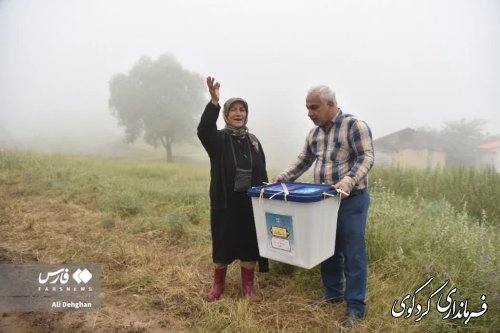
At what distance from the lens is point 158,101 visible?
25281 mm

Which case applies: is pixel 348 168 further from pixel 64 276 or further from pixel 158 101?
pixel 158 101

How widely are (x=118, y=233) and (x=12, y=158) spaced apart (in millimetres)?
7918

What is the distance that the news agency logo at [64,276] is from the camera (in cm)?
327

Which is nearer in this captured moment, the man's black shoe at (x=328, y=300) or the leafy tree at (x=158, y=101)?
the man's black shoe at (x=328, y=300)

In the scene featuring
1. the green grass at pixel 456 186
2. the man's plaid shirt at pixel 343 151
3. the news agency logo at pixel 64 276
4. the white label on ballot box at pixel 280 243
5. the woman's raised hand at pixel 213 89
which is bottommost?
the green grass at pixel 456 186

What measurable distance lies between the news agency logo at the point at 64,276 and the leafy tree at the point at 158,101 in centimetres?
2093

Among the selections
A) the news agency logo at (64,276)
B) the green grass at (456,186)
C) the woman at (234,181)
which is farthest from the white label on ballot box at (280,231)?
the green grass at (456,186)

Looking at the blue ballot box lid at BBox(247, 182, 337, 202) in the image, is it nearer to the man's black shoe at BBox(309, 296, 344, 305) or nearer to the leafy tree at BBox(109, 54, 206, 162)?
the man's black shoe at BBox(309, 296, 344, 305)

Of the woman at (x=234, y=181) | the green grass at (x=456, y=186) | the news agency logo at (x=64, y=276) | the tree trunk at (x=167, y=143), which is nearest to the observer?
the woman at (x=234, y=181)

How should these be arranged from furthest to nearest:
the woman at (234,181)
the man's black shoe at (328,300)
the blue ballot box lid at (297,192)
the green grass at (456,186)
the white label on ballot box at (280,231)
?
1. the green grass at (456,186)
2. the man's black shoe at (328,300)
3. the woman at (234,181)
4. the white label on ballot box at (280,231)
5. the blue ballot box lid at (297,192)

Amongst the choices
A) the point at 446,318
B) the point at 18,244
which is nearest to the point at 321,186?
the point at 446,318

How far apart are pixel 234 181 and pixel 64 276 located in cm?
209

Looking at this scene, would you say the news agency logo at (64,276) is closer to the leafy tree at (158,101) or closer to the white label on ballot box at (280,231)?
the white label on ballot box at (280,231)

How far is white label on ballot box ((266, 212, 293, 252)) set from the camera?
223 cm
